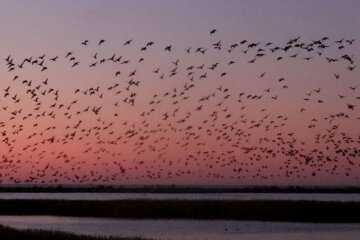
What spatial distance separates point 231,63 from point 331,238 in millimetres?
22960

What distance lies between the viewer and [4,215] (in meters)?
76.1

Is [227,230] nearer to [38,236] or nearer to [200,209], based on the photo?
[200,209]

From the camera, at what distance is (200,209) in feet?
222

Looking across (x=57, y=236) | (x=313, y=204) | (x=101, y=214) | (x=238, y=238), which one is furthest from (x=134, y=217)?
(x=57, y=236)

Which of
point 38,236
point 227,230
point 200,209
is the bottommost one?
point 200,209

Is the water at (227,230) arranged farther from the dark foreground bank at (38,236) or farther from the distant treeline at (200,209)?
the dark foreground bank at (38,236)

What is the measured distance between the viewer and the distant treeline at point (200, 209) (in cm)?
6284

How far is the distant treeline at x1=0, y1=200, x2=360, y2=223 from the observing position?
62844 mm

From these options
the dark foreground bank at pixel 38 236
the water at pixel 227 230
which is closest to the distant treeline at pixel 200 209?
the water at pixel 227 230

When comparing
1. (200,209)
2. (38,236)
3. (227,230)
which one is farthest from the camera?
(200,209)

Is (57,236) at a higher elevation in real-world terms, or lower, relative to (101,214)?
higher

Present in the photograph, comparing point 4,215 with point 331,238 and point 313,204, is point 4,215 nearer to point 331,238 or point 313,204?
point 313,204

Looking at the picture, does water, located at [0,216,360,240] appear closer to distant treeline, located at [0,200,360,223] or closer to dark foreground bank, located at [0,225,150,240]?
distant treeline, located at [0,200,360,223]

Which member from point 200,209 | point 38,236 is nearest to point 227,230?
point 200,209
